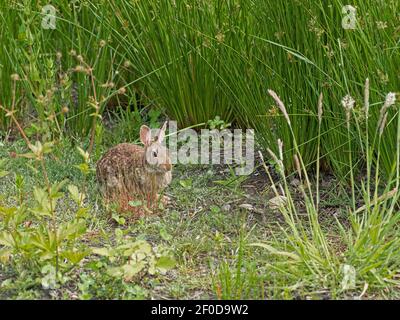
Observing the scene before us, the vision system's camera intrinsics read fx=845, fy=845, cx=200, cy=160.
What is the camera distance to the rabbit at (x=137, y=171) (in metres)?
3.87

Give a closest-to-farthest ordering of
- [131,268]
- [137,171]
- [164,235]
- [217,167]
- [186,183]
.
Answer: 1. [131,268]
2. [164,235]
3. [137,171]
4. [186,183]
5. [217,167]

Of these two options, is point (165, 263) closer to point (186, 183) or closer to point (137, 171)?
point (137, 171)

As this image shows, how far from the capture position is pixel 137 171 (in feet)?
12.9

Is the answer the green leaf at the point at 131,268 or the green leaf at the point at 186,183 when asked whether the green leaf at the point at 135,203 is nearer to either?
the green leaf at the point at 186,183

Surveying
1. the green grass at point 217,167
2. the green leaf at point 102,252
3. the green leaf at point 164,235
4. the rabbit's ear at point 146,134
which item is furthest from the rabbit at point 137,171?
the green leaf at point 102,252

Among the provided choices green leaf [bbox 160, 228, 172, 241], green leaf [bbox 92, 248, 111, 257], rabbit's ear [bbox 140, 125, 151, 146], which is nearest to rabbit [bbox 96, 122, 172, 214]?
rabbit's ear [bbox 140, 125, 151, 146]

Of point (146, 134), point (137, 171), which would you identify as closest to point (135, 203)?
point (137, 171)

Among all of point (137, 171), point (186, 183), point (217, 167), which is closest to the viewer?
point (137, 171)

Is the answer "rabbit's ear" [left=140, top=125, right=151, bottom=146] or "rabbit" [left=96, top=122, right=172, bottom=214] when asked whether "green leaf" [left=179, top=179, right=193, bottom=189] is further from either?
"rabbit's ear" [left=140, top=125, right=151, bottom=146]

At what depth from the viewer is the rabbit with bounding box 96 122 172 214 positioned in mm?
3869

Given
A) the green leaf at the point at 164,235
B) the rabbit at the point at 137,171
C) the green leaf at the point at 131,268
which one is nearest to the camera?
the green leaf at the point at 131,268

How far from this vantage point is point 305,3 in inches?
148
